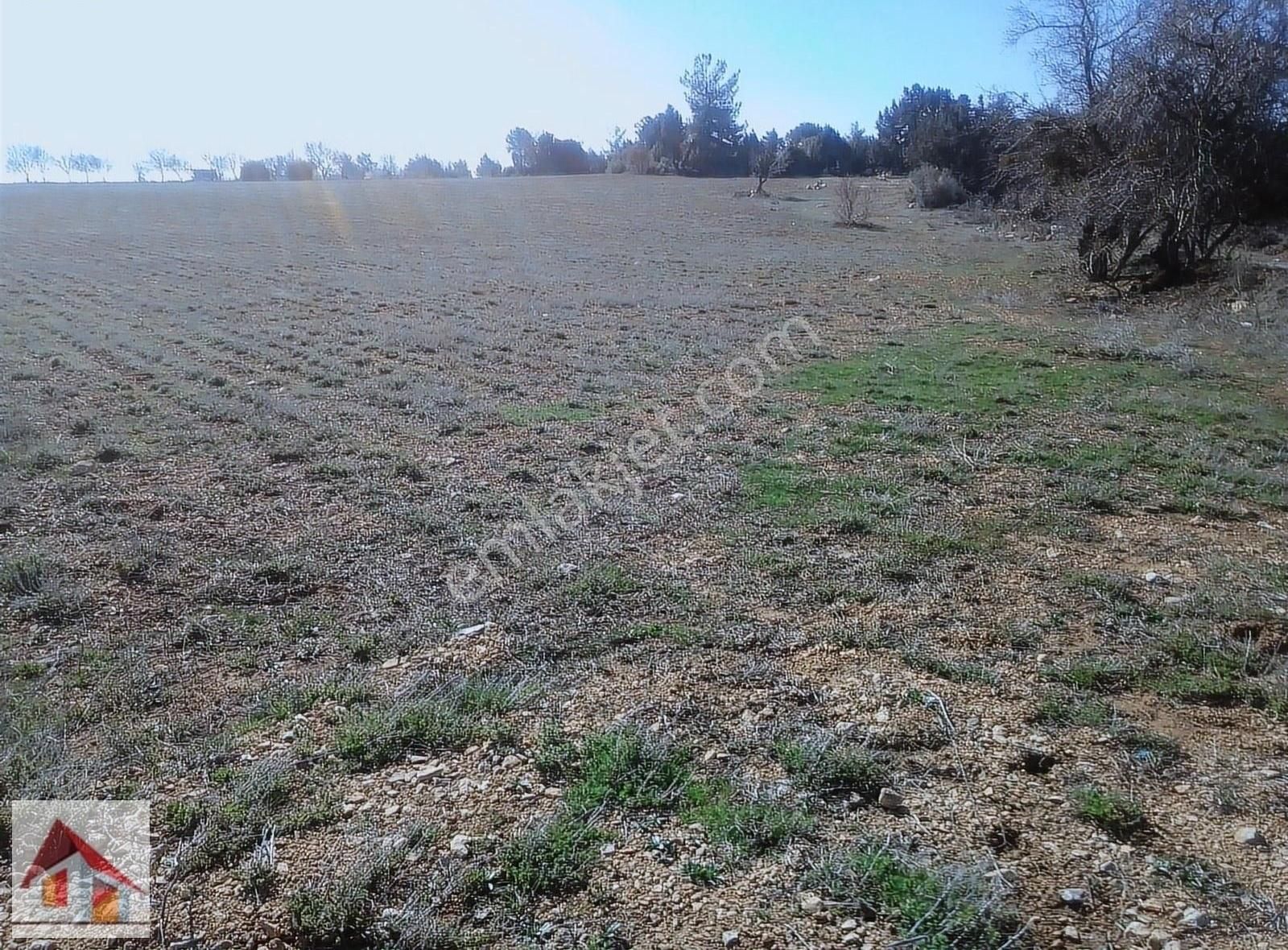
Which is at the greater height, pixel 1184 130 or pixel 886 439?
pixel 1184 130

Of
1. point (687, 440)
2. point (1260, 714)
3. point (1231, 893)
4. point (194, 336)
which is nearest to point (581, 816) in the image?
point (1231, 893)

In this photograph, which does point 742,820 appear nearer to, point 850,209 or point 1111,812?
point 1111,812

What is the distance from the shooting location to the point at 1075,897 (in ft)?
7.30

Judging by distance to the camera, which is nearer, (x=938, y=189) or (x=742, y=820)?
(x=742, y=820)

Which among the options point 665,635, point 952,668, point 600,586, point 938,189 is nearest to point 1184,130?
point 952,668

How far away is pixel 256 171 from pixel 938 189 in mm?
70622

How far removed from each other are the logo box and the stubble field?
8cm

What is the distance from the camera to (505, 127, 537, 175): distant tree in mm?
69125

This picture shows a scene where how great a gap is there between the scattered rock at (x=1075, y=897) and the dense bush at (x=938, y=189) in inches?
1272

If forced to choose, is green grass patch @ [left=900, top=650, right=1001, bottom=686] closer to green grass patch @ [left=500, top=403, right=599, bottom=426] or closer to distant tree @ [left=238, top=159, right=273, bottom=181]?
green grass patch @ [left=500, top=403, right=599, bottom=426]

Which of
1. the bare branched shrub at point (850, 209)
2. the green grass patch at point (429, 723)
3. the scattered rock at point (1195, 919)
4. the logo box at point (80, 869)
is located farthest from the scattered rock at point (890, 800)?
the bare branched shrub at point (850, 209)

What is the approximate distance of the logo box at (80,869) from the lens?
216 centimetres

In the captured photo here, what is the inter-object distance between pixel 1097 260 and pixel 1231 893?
1383cm

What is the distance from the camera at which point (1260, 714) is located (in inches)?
119
